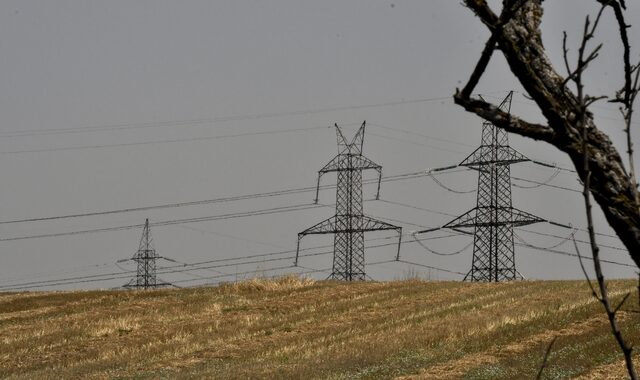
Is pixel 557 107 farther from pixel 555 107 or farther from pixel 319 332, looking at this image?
pixel 319 332

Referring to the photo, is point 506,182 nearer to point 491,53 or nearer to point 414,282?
point 414,282

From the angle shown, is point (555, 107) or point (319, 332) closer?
point (555, 107)

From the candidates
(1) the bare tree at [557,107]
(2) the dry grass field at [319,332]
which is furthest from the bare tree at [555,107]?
(2) the dry grass field at [319,332]

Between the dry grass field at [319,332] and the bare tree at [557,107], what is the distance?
10.8 metres

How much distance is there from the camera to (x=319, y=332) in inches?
1195

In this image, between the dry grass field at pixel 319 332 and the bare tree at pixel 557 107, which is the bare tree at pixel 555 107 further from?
the dry grass field at pixel 319 332

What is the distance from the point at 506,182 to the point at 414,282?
22046mm

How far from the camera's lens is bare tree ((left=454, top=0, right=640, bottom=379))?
516 centimetres

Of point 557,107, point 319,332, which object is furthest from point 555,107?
point 319,332

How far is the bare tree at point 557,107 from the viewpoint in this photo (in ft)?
16.9

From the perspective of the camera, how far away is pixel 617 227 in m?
5.15

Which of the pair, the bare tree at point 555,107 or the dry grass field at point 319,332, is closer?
the bare tree at point 555,107

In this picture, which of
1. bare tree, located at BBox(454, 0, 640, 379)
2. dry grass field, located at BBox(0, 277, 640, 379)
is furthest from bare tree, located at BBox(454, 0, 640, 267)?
dry grass field, located at BBox(0, 277, 640, 379)

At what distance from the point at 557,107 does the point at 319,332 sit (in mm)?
25464
